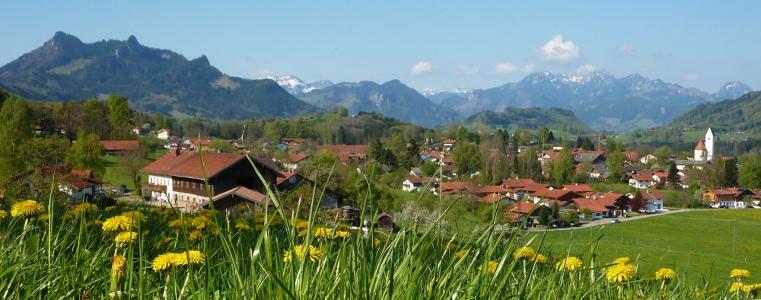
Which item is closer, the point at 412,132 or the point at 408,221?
the point at 408,221

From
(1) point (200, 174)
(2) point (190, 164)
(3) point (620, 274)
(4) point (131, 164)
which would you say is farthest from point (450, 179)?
(3) point (620, 274)

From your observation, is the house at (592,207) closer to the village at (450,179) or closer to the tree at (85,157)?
the village at (450,179)

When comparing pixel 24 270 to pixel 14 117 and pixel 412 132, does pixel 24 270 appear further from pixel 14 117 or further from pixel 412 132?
pixel 412 132

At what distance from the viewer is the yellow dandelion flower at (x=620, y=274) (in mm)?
2859

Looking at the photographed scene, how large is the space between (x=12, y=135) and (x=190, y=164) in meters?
10.6

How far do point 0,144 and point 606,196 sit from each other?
233 ft

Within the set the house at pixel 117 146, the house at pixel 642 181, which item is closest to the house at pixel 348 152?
the house at pixel 117 146

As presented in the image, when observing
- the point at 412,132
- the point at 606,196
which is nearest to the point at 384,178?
the point at 606,196

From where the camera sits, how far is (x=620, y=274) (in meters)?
2.87

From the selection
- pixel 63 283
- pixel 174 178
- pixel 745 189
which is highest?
pixel 63 283

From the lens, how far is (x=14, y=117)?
51.1 meters

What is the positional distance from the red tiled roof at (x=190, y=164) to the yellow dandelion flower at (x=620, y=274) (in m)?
37.5

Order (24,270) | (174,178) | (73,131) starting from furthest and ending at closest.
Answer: (73,131)
(174,178)
(24,270)

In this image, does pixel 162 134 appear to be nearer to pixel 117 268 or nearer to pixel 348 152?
pixel 348 152
